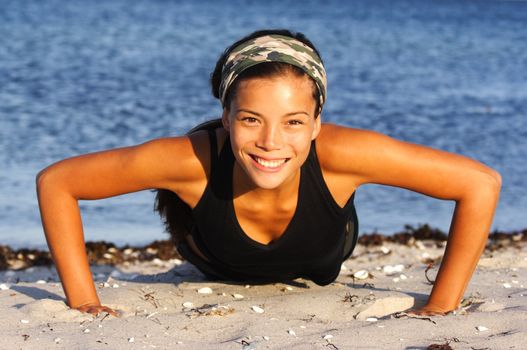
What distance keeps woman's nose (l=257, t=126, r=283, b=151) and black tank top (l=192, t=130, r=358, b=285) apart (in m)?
0.43

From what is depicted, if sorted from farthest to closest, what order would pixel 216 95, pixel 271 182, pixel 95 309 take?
pixel 216 95
pixel 95 309
pixel 271 182

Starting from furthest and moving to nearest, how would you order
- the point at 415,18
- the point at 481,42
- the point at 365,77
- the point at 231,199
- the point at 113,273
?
the point at 415,18 → the point at 481,42 → the point at 365,77 → the point at 113,273 → the point at 231,199

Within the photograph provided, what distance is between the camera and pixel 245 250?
5.20m

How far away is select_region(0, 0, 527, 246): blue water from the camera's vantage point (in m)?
10.7

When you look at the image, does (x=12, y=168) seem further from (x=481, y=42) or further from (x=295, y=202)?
(x=481, y=42)

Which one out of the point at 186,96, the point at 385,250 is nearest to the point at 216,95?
the point at 385,250

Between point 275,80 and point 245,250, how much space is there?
111 centimetres

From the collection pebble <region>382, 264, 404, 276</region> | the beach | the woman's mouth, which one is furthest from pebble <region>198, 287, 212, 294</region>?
pebble <region>382, 264, 404, 276</region>

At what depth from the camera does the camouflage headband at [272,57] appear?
4.66 metres

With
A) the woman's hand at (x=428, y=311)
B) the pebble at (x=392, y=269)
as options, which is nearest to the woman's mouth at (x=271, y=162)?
the woman's hand at (x=428, y=311)

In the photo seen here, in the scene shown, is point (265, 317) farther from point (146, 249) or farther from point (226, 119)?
point (146, 249)

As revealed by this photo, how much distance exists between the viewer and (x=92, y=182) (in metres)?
5.02

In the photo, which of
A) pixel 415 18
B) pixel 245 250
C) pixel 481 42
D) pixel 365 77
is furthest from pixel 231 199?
pixel 415 18

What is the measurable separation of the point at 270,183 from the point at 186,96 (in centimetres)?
1585
